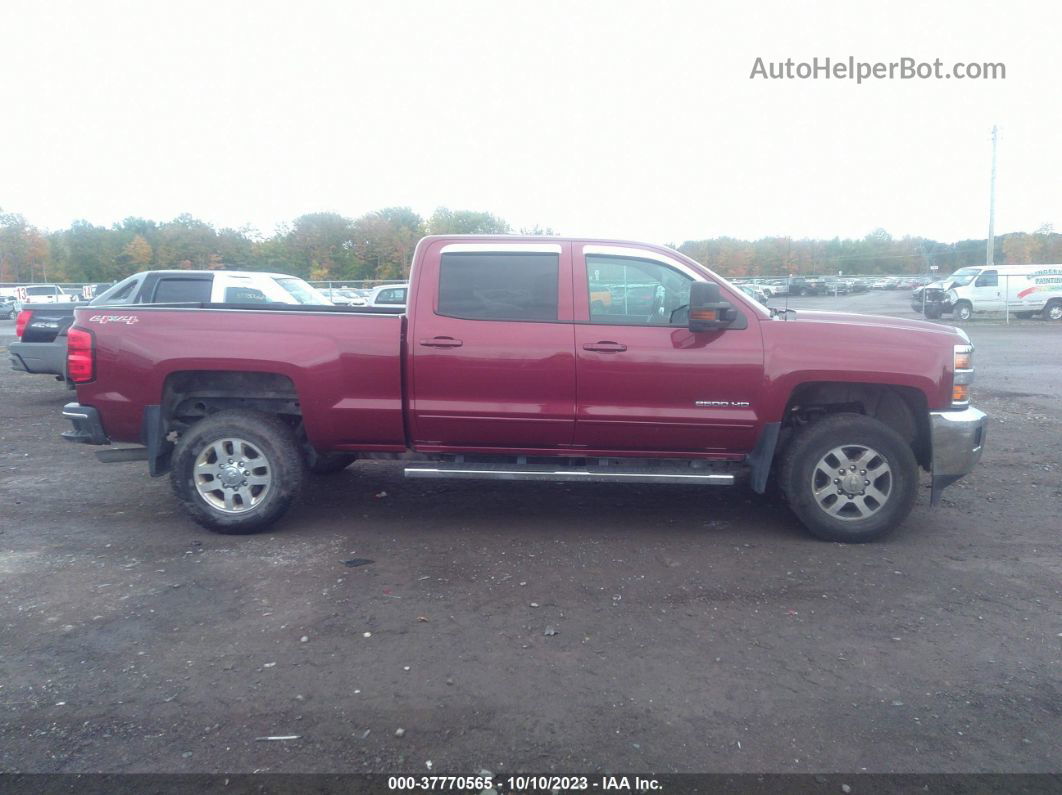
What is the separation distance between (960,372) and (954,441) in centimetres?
47

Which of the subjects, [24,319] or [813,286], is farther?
[813,286]

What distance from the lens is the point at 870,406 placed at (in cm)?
609

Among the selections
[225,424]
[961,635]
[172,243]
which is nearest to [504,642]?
[961,635]

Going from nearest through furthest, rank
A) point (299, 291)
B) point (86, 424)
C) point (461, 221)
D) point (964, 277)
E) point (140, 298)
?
point (86, 424) → point (140, 298) → point (299, 291) → point (964, 277) → point (461, 221)

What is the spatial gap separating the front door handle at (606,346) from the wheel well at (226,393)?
2.10 meters

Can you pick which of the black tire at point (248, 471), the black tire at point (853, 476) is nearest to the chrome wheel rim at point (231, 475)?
the black tire at point (248, 471)

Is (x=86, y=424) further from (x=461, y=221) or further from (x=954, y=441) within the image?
(x=461, y=221)

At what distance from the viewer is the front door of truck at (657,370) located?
5.68m

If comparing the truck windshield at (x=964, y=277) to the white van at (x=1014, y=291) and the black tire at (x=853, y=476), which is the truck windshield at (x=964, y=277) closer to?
the white van at (x=1014, y=291)

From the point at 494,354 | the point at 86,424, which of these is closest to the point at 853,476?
the point at 494,354

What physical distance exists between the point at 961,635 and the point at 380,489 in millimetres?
4604

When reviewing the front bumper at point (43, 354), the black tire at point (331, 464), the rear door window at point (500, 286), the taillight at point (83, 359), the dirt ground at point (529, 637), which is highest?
the rear door window at point (500, 286)

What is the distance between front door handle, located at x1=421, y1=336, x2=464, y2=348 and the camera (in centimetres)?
575

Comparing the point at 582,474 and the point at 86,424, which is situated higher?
the point at 86,424
